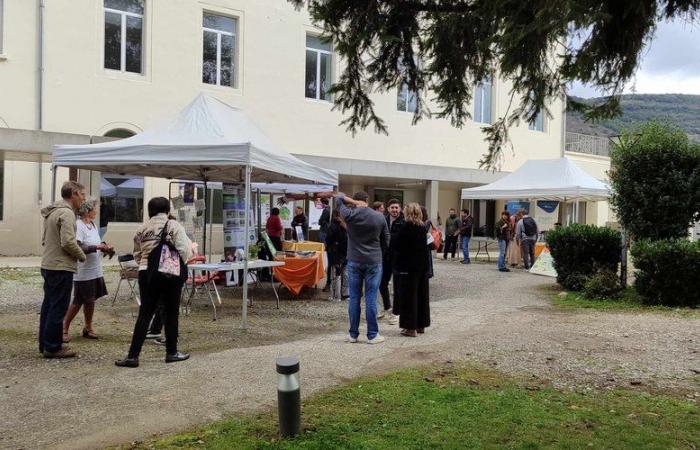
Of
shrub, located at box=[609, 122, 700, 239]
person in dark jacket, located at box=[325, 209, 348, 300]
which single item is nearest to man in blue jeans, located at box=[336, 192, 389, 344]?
person in dark jacket, located at box=[325, 209, 348, 300]

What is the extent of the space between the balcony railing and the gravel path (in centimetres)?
2260

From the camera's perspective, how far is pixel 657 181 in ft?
34.3

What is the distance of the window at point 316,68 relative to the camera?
2184 centimetres

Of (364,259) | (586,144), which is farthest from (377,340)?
(586,144)

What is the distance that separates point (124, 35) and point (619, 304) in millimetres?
15589

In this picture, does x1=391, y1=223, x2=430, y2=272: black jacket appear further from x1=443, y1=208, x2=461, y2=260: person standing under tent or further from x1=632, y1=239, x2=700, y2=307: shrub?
x1=443, y1=208, x2=461, y2=260: person standing under tent

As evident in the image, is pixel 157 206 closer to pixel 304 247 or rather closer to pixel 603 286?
pixel 304 247

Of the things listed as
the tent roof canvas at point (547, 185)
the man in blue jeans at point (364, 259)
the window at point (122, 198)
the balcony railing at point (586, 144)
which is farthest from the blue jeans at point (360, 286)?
the balcony railing at point (586, 144)

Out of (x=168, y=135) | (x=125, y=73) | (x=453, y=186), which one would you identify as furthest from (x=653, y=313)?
(x=453, y=186)

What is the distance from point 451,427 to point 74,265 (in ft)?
13.1

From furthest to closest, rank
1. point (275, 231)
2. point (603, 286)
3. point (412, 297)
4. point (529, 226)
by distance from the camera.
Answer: point (529, 226)
point (275, 231)
point (603, 286)
point (412, 297)

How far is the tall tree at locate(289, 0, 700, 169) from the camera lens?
381 cm

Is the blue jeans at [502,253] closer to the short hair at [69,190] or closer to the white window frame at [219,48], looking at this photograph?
the white window frame at [219,48]

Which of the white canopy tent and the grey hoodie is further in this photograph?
the white canopy tent
